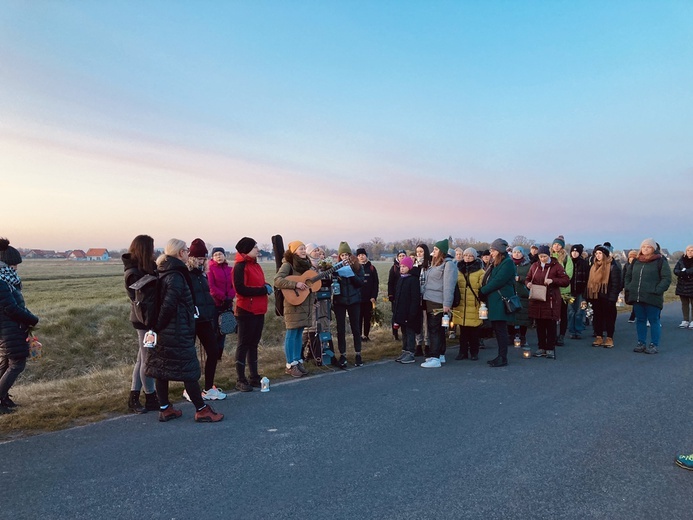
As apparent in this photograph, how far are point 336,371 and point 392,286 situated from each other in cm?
332

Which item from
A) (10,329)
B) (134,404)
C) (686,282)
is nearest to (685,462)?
(134,404)

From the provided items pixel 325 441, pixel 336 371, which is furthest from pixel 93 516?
pixel 336 371

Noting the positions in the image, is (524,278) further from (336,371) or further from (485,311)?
(336,371)

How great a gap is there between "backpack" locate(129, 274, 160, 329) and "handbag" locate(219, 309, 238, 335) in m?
1.65

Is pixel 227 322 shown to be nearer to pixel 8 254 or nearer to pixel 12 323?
pixel 12 323

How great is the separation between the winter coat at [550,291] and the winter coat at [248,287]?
205 inches

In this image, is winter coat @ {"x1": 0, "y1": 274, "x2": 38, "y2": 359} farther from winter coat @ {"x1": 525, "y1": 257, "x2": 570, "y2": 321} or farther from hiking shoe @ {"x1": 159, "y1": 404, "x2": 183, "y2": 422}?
winter coat @ {"x1": 525, "y1": 257, "x2": 570, "y2": 321}

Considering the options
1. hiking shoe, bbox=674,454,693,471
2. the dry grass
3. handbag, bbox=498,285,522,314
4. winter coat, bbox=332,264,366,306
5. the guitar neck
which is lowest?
the dry grass

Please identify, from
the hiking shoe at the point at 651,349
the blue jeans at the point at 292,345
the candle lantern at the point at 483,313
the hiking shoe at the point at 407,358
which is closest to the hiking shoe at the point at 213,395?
→ the blue jeans at the point at 292,345

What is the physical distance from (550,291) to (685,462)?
502 centimetres

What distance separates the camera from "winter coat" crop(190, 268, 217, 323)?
5855 mm

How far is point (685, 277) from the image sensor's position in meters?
12.7

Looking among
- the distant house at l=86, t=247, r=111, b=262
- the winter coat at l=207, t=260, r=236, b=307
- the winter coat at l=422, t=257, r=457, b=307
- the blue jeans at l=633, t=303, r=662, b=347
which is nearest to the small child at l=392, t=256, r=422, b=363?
the winter coat at l=422, t=257, r=457, b=307

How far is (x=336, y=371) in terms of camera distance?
25.5 ft
